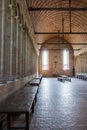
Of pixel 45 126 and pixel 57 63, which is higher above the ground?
pixel 57 63

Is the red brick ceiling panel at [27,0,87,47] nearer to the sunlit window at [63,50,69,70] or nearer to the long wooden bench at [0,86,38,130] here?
the sunlit window at [63,50,69,70]

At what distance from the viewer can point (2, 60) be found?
717cm

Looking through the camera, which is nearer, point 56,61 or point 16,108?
point 16,108

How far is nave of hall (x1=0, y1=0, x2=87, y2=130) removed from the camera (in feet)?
19.1

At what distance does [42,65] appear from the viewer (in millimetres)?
41500

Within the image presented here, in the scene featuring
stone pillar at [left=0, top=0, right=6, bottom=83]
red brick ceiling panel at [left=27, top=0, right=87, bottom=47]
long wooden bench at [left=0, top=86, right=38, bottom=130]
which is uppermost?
red brick ceiling panel at [left=27, top=0, right=87, bottom=47]

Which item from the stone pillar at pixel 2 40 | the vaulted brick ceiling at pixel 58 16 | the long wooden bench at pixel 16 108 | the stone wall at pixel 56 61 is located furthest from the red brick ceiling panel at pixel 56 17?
the long wooden bench at pixel 16 108

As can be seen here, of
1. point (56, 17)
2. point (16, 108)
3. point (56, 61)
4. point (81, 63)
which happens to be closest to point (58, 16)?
point (56, 17)

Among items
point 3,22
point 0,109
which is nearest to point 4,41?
point 3,22

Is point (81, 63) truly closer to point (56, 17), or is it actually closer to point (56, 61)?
point (56, 61)

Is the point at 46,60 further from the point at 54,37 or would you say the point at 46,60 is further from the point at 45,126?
the point at 45,126

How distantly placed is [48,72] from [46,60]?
2.14 meters

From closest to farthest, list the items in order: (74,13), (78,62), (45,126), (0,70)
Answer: (45,126)
(0,70)
(74,13)
(78,62)

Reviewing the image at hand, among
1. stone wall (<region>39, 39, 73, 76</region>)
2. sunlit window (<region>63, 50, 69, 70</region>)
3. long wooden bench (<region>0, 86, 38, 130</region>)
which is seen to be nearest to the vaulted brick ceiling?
stone wall (<region>39, 39, 73, 76</region>)
